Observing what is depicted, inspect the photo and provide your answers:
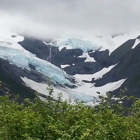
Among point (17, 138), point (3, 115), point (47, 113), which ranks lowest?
point (17, 138)

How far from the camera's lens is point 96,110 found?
811 inches

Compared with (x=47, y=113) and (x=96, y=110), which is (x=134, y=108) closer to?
(x=96, y=110)

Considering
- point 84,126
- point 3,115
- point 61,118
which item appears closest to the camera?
point 84,126

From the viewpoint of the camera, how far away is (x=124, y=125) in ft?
51.3

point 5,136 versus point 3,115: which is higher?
point 3,115

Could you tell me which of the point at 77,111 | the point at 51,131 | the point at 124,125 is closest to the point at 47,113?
the point at 77,111

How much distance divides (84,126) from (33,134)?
1.96 m

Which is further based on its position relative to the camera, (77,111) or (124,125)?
(77,111)

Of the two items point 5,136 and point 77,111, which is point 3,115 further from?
point 77,111

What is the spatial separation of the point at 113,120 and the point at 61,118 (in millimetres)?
3356

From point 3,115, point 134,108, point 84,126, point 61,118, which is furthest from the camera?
point 134,108

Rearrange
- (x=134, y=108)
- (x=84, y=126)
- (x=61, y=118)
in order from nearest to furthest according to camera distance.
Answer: (x=84, y=126)
(x=61, y=118)
(x=134, y=108)

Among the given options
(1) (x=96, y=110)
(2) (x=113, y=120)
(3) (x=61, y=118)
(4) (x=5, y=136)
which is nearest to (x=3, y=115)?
(4) (x=5, y=136)

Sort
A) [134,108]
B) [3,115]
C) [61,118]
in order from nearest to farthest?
[3,115] < [61,118] < [134,108]
